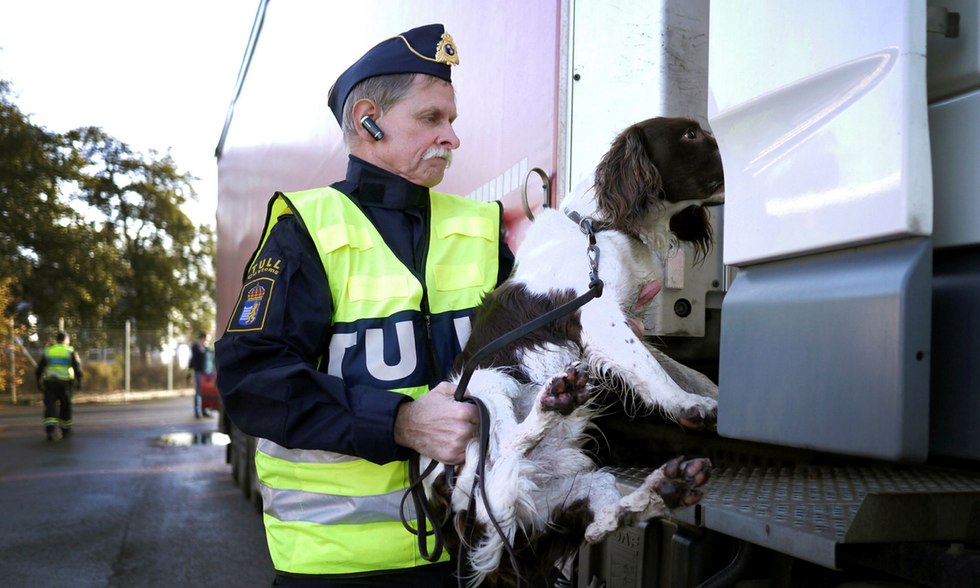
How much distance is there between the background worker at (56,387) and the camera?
14.6m

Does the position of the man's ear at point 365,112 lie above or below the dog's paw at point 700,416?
above

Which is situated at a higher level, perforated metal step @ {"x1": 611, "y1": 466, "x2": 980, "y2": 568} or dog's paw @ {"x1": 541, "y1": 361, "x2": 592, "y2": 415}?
dog's paw @ {"x1": 541, "y1": 361, "x2": 592, "y2": 415}

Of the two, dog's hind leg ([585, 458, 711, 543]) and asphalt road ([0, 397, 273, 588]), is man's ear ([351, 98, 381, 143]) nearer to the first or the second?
dog's hind leg ([585, 458, 711, 543])

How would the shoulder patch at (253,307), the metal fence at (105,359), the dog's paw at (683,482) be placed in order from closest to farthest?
the dog's paw at (683,482)
the shoulder patch at (253,307)
the metal fence at (105,359)

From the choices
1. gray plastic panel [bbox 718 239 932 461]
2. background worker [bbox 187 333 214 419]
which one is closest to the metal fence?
background worker [bbox 187 333 214 419]

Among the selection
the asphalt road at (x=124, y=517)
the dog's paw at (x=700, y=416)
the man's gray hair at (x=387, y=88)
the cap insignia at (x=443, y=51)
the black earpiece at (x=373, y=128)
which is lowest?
the asphalt road at (x=124, y=517)

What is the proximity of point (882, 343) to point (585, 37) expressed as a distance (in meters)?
1.52

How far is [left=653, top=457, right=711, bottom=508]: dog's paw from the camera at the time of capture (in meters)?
1.60

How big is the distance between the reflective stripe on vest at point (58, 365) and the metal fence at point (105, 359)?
940cm

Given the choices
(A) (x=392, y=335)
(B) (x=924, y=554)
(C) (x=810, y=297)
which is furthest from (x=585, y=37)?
(B) (x=924, y=554)

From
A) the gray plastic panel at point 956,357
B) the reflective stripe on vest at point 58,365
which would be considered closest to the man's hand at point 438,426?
the gray plastic panel at point 956,357

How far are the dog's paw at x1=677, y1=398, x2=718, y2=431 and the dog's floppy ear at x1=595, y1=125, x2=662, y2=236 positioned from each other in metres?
0.52

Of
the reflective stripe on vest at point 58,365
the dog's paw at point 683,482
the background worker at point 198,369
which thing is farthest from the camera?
the background worker at point 198,369

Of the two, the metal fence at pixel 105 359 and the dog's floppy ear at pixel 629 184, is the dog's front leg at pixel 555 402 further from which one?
the metal fence at pixel 105 359
